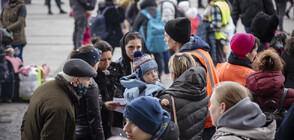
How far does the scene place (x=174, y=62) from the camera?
13.2 ft

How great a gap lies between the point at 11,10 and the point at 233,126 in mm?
7525

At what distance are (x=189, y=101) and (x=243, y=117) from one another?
0.93m

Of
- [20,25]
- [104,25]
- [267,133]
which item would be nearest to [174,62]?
[267,133]

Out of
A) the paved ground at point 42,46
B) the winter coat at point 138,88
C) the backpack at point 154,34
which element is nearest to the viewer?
the winter coat at point 138,88

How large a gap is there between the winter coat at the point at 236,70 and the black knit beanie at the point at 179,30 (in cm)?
62

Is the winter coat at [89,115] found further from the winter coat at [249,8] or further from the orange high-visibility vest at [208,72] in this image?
the winter coat at [249,8]

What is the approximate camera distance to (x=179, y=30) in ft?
14.7

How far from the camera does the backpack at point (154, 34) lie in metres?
8.77

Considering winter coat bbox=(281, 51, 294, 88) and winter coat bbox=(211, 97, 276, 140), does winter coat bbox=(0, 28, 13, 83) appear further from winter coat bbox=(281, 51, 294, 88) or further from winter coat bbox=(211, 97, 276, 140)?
winter coat bbox=(211, 97, 276, 140)

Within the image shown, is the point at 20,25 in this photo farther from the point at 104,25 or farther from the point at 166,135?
the point at 166,135

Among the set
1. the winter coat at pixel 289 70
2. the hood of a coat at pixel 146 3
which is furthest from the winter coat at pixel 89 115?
the hood of a coat at pixel 146 3

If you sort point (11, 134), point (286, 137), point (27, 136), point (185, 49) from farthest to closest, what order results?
point (11, 134) → point (185, 49) → point (27, 136) → point (286, 137)

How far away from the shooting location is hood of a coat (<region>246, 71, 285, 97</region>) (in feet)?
13.9

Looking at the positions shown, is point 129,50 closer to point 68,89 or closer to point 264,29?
point 68,89
